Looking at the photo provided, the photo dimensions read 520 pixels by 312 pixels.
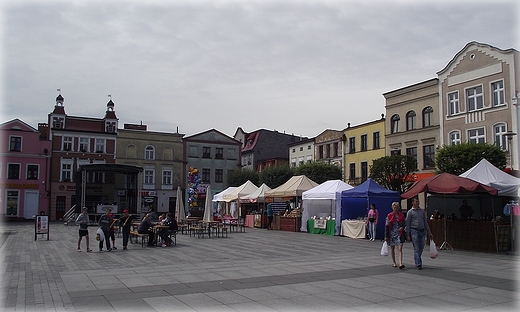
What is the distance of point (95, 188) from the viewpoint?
49.2 m

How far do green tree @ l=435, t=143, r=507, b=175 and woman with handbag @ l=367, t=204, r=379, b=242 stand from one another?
838 centimetres

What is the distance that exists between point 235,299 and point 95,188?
44.8 m

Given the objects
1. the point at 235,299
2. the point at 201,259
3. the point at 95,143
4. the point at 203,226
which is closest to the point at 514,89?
the point at 203,226

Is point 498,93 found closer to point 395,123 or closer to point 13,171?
point 395,123

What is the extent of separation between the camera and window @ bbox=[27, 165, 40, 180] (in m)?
46.7

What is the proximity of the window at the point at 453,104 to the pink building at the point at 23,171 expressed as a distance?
130 feet

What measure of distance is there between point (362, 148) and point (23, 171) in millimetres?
34968

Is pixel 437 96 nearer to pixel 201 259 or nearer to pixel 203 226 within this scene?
pixel 203 226

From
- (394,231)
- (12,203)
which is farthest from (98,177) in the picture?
(394,231)

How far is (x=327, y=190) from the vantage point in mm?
25219

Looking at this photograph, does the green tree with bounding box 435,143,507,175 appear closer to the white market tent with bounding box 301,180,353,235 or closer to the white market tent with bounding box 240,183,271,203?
the white market tent with bounding box 301,180,353,235

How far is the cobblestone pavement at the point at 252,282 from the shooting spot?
7.68 metres

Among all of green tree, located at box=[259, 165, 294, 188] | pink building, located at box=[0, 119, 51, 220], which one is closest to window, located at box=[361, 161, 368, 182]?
green tree, located at box=[259, 165, 294, 188]

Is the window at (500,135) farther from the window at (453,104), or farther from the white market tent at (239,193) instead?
the white market tent at (239,193)
